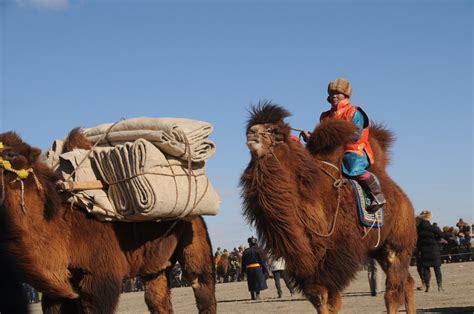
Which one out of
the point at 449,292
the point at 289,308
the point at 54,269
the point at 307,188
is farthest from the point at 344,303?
the point at 54,269

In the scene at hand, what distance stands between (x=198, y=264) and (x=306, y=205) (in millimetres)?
1638

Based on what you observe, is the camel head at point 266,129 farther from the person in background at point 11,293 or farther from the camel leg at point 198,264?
the person in background at point 11,293

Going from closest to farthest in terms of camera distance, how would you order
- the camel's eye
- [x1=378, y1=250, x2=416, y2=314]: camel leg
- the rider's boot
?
the camel's eye, the rider's boot, [x1=378, y1=250, x2=416, y2=314]: camel leg

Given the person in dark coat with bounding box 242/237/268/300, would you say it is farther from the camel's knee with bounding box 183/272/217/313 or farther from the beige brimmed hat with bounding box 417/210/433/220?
the camel's knee with bounding box 183/272/217/313

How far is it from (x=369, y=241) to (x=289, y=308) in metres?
7.50

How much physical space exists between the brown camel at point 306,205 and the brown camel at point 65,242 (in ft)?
3.56

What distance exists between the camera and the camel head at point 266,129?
985 centimetres


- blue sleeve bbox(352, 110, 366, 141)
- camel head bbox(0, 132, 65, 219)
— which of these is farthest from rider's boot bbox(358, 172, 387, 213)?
camel head bbox(0, 132, 65, 219)

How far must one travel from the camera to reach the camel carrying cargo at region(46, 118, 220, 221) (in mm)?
9344

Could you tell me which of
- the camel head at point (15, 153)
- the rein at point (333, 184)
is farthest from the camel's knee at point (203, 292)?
the camel head at point (15, 153)

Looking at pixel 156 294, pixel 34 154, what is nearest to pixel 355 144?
pixel 156 294

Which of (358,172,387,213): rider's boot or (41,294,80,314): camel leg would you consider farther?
(358,172,387,213): rider's boot

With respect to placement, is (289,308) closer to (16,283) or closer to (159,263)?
(159,263)

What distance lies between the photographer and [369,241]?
10.9 meters
